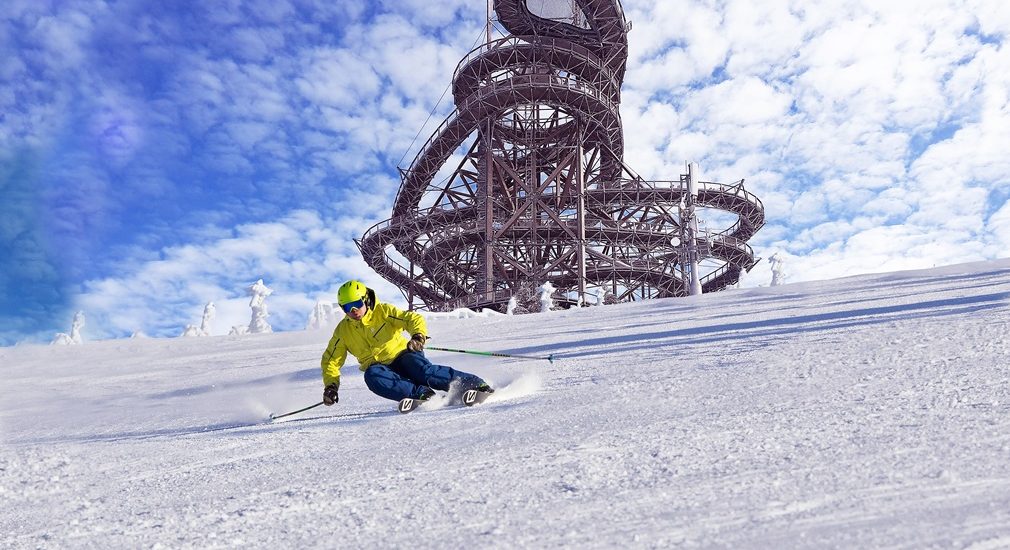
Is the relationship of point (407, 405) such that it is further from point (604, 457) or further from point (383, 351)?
point (604, 457)

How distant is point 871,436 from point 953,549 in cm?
106

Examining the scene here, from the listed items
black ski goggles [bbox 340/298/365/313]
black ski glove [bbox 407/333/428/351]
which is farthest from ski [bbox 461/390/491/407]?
black ski goggles [bbox 340/298/365/313]

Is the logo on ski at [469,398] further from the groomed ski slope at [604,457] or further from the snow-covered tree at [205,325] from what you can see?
the snow-covered tree at [205,325]

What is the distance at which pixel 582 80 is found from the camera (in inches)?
1364

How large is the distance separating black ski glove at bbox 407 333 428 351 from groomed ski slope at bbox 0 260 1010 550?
2.11 feet

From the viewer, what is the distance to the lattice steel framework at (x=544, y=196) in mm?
32969

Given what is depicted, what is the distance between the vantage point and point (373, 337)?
573 centimetres

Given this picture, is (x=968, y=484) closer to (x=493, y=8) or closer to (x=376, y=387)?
(x=376, y=387)

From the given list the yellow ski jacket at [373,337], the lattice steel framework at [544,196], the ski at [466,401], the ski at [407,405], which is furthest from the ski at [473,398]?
the lattice steel framework at [544,196]

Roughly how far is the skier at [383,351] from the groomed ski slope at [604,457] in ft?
1.02

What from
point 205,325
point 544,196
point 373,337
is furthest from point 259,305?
point 373,337

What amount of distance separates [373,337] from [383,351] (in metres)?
0.16

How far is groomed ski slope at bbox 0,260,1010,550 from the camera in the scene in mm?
1910

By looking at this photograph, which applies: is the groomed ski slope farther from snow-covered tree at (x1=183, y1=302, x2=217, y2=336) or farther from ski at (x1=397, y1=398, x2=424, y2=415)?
snow-covered tree at (x1=183, y1=302, x2=217, y2=336)
